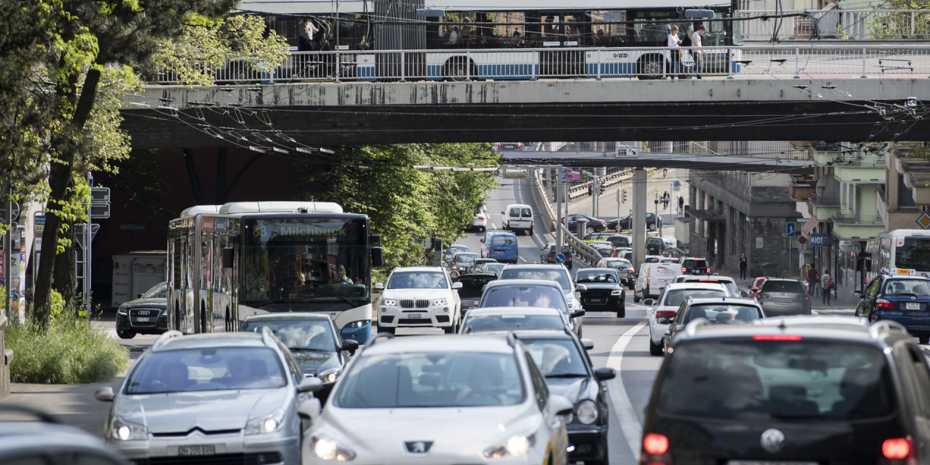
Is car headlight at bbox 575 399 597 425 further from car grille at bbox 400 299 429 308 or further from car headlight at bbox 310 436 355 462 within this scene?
car grille at bbox 400 299 429 308

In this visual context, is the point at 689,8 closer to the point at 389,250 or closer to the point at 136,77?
the point at 389,250

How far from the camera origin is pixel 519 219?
409ft

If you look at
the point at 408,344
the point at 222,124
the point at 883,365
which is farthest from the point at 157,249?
the point at 883,365

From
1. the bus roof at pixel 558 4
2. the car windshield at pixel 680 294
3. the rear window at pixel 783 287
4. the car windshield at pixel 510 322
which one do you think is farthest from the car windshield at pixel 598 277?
the car windshield at pixel 510 322

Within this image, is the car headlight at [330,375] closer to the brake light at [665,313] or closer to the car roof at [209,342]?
the car roof at [209,342]

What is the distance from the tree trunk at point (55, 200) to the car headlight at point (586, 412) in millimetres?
12898

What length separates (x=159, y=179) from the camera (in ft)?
202

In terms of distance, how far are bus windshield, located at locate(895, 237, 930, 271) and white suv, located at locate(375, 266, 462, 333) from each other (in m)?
21.1

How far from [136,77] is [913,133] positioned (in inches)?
1197

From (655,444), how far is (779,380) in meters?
0.80

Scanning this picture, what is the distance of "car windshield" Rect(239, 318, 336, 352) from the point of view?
21.3 m

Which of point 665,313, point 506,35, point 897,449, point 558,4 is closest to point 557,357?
point 897,449

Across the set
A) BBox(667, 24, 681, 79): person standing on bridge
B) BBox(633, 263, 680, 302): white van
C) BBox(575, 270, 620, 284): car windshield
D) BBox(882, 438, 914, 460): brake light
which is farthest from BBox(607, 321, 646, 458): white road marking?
BBox(633, 263, 680, 302): white van

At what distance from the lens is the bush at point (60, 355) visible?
2542 centimetres
